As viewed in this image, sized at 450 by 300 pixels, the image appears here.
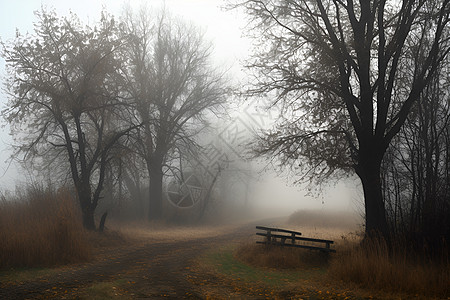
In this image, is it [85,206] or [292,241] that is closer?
[292,241]

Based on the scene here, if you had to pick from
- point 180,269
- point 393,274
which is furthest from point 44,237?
point 393,274

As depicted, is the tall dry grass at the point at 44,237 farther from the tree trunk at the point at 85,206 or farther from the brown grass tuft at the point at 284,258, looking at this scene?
the brown grass tuft at the point at 284,258

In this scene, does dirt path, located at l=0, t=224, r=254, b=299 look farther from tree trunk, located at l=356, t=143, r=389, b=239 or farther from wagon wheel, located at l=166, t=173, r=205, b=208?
wagon wheel, located at l=166, t=173, r=205, b=208

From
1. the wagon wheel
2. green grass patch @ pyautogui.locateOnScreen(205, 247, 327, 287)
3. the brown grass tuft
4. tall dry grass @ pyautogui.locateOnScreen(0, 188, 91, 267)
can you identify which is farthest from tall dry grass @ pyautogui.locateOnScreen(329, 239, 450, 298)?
the wagon wheel

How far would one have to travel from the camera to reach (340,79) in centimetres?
1289

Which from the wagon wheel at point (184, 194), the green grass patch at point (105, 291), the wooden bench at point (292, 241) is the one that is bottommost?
the green grass patch at point (105, 291)

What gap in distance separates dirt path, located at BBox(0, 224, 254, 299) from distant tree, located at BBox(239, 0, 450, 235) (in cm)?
516

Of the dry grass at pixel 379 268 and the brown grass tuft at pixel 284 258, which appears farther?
the brown grass tuft at pixel 284 258

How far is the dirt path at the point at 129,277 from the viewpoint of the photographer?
7.88 m

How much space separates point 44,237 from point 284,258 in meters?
7.37

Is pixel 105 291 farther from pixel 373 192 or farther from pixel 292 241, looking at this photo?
pixel 373 192

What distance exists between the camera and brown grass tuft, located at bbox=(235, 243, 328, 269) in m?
11.9

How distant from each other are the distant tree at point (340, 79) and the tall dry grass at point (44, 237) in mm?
6790

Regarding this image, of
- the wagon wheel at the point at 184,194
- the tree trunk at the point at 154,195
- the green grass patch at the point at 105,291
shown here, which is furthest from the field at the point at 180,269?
the wagon wheel at the point at 184,194
